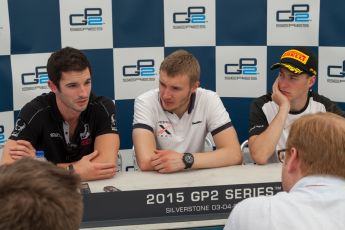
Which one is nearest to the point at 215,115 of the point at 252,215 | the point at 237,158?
the point at 237,158

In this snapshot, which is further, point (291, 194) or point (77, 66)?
point (77, 66)

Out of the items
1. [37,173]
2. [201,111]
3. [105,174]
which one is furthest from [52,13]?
[37,173]

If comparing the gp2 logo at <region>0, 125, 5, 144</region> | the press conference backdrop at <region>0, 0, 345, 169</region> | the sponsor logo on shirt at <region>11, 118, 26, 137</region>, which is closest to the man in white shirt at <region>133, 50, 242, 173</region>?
the sponsor logo on shirt at <region>11, 118, 26, 137</region>

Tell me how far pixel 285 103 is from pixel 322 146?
1.53 m

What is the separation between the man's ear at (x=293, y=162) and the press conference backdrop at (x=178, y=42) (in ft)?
7.82

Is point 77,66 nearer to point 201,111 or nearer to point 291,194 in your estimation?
point 201,111

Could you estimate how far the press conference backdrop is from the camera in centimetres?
343

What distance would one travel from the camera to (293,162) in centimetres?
136

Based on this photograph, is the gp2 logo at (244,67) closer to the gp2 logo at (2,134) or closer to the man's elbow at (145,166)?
the man's elbow at (145,166)

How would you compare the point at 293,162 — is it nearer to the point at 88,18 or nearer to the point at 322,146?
the point at 322,146

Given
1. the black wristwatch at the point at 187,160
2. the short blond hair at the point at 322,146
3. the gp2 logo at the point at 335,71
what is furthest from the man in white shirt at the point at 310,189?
the gp2 logo at the point at 335,71

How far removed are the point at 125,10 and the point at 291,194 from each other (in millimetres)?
2547

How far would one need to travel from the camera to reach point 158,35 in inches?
144

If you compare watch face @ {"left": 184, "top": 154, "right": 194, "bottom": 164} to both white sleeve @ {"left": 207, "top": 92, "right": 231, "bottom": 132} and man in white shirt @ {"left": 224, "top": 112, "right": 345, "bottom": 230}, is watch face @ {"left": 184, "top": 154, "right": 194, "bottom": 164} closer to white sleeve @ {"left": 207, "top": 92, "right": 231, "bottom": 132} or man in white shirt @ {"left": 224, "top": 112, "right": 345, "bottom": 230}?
white sleeve @ {"left": 207, "top": 92, "right": 231, "bottom": 132}
